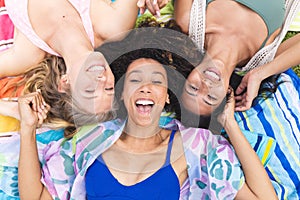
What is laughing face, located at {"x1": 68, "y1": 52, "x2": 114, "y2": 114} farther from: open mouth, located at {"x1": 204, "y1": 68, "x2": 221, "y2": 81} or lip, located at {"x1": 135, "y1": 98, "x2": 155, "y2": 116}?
open mouth, located at {"x1": 204, "y1": 68, "x2": 221, "y2": 81}

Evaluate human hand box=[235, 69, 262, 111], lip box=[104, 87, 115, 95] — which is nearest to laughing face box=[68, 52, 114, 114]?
lip box=[104, 87, 115, 95]

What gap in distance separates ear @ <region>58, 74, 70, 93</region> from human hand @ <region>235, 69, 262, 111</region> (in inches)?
21.6

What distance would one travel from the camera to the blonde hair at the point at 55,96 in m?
1.47

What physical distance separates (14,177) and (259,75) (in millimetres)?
826

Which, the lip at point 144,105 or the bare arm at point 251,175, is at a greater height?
the lip at point 144,105

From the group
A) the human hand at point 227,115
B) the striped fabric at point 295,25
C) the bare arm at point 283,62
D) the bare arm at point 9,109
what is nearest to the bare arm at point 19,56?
the bare arm at point 9,109

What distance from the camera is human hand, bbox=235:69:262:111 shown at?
5.02ft

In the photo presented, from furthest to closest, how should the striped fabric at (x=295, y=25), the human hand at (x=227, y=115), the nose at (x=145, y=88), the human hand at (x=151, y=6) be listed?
1. the striped fabric at (x=295, y=25)
2. the human hand at (x=151, y=6)
3. the human hand at (x=227, y=115)
4. the nose at (x=145, y=88)

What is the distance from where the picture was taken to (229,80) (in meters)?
1.57

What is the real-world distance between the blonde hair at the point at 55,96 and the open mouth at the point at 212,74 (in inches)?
12.9

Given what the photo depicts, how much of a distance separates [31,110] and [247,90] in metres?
0.67

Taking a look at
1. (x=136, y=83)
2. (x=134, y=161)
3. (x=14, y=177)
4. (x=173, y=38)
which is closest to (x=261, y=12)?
(x=173, y=38)

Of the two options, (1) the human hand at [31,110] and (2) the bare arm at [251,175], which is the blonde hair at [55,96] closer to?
(1) the human hand at [31,110]

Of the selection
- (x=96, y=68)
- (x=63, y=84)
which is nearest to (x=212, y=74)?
(x=96, y=68)
